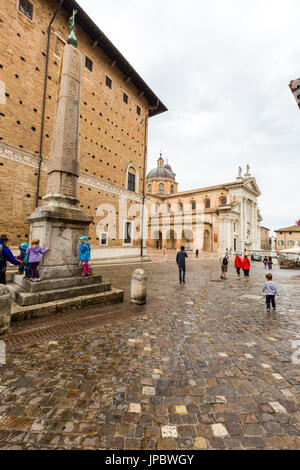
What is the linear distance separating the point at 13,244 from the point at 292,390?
13124 mm

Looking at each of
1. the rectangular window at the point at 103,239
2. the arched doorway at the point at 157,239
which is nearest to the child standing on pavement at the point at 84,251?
the rectangular window at the point at 103,239

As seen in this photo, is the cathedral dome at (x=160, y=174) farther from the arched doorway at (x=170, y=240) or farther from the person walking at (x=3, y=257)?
the person walking at (x=3, y=257)

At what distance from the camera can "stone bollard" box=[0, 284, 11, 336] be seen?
3556mm

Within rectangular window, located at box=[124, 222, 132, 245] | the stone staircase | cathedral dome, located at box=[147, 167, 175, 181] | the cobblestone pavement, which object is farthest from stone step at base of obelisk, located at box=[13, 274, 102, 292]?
cathedral dome, located at box=[147, 167, 175, 181]

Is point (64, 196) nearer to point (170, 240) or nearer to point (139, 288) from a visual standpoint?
point (139, 288)

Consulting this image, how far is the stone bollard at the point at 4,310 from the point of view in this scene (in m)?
3.56

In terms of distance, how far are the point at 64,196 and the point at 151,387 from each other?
17.2 feet

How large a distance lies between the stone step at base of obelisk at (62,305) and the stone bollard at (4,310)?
500 millimetres

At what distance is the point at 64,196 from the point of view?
234 inches

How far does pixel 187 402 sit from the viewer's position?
225cm

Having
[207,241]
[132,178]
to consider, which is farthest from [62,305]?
[207,241]

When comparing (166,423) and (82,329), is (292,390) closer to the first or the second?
(166,423)
